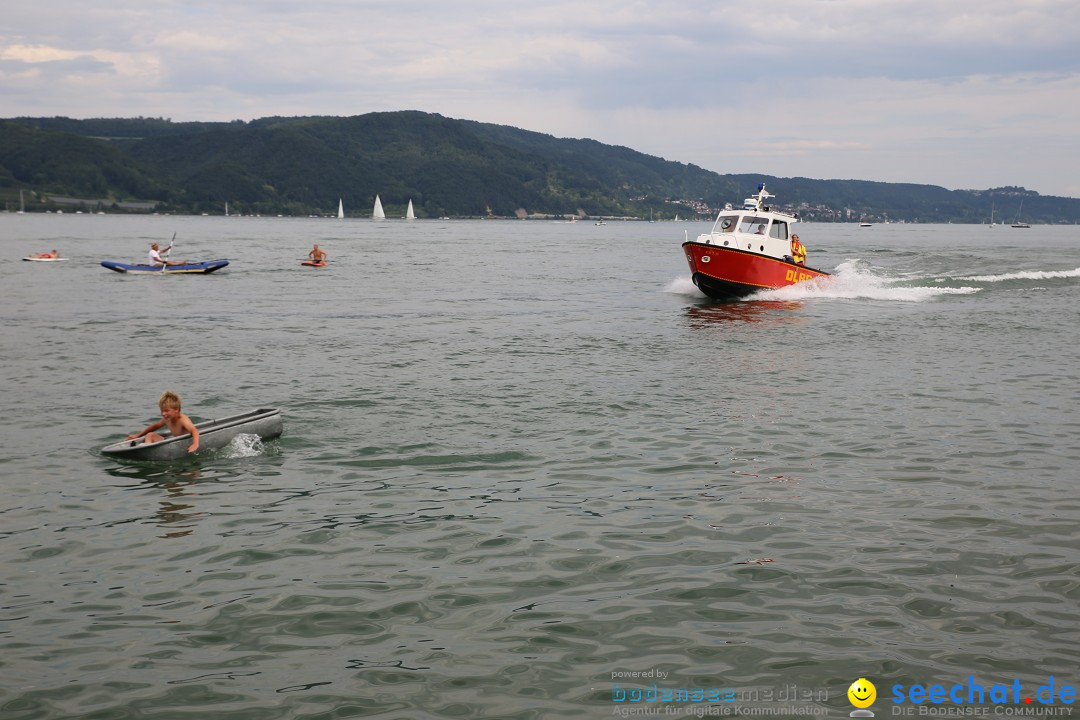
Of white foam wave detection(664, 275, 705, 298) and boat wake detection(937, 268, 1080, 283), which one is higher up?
boat wake detection(937, 268, 1080, 283)

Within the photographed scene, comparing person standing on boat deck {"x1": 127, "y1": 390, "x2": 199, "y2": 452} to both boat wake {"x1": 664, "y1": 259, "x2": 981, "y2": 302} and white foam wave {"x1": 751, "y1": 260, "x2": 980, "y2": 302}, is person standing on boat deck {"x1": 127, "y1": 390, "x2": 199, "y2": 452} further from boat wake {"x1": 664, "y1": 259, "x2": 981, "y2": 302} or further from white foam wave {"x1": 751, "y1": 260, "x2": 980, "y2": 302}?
white foam wave {"x1": 751, "y1": 260, "x2": 980, "y2": 302}

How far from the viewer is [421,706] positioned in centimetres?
798

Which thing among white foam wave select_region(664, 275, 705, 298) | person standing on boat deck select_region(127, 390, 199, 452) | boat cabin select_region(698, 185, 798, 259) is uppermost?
boat cabin select_region(698, 185, 798, 259)

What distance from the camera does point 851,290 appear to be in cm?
4906

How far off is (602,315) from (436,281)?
20.8m

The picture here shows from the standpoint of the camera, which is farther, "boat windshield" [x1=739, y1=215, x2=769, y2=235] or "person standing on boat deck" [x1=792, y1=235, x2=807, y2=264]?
"person standing on boat deck" [x1=792, y1=235, x2=807, y2=264]

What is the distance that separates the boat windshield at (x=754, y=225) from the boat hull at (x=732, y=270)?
1.54 m

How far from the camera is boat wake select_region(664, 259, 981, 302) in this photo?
43656 mm

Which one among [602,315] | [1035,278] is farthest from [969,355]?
[1035,278]

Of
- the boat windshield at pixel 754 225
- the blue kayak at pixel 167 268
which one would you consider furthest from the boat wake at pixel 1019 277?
the blue kayak at pixel 167 268

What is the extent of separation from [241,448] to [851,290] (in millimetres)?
40254

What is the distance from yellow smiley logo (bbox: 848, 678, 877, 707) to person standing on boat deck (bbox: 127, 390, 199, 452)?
11040 mm

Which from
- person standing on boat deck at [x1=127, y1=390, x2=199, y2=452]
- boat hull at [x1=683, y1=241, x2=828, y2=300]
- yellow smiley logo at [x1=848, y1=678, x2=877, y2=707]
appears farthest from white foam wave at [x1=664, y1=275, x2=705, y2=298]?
yellow smiley logo at [x1=848, y1=678, x2=877, y2=707]

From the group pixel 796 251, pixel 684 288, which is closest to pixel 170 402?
pixel 796 251
